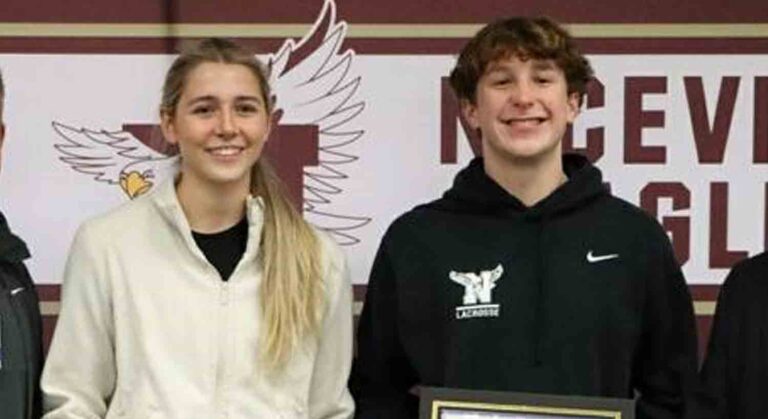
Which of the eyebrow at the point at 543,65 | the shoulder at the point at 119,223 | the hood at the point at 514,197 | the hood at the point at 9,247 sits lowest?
the hood at the point at 9,247

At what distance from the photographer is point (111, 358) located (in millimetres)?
2307

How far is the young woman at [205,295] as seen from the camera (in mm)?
2281

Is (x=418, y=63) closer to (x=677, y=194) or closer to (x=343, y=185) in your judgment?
(x=343, y=185)

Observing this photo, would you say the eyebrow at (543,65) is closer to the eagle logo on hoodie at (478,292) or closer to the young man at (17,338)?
the eagle logo on hoodie at (478,292)

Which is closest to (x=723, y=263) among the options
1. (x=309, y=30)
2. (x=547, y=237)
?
(x=547, y=237)

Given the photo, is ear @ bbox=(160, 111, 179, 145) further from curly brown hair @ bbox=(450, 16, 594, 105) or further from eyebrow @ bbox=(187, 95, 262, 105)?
curly brown hair @ bbox=(450, 16, 594, 105)

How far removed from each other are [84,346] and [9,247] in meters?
0.24

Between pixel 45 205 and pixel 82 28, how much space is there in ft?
1.44

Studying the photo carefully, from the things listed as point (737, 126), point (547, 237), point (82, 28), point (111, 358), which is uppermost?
point (82, 28)

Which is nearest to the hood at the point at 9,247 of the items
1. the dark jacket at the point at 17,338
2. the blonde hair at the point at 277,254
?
the dark jacket at the point at 17,338

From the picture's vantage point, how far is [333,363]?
2418 mm

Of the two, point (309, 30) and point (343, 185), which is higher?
point (309, 30)

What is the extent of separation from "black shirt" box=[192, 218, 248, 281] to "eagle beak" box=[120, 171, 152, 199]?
2.33 ft

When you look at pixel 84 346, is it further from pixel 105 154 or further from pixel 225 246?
pixel 105 154
